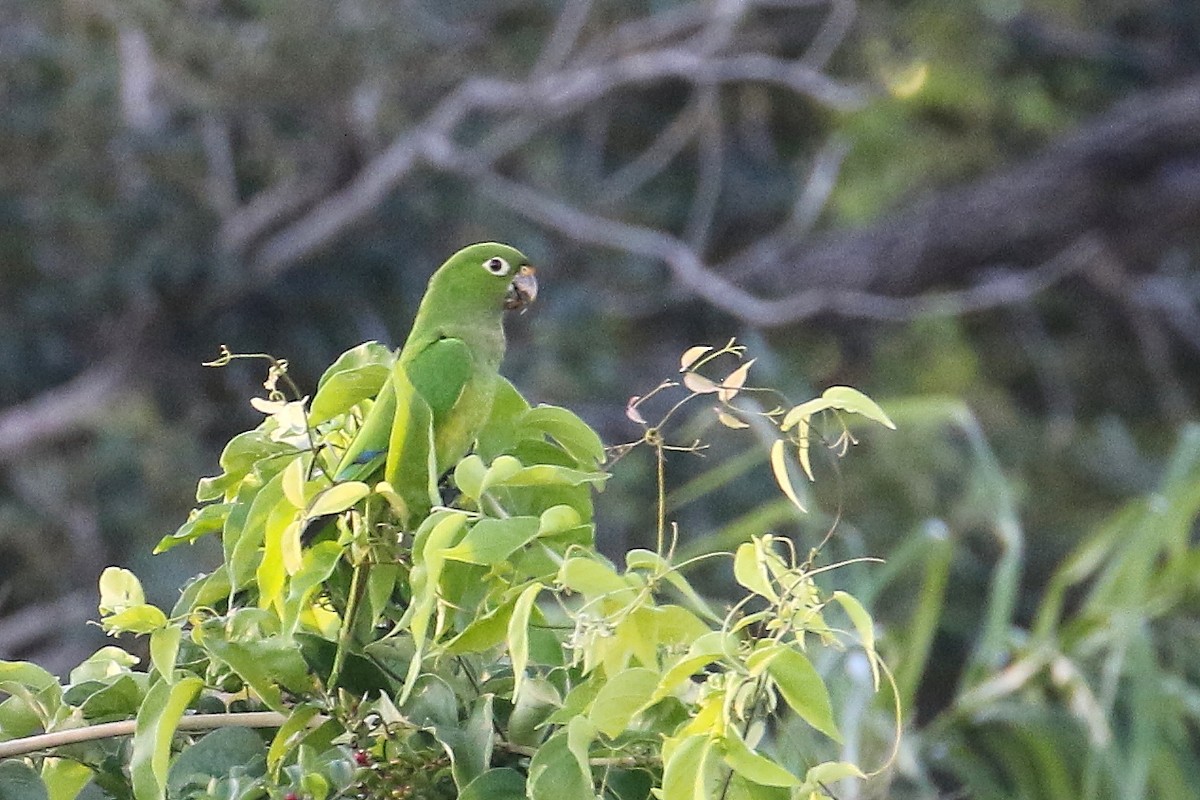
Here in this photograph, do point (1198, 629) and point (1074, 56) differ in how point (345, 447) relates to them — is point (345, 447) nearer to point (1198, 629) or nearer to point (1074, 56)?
point (1198, 629)

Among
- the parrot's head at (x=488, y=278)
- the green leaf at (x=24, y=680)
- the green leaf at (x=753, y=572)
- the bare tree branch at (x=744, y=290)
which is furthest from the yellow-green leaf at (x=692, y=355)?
the bare tree branch at (x=744, y=290)

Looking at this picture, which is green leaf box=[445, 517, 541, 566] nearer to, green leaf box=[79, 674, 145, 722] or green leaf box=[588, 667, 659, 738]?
green leaf box=[588, 667, 659, 738]

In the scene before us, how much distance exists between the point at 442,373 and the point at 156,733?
0.41m

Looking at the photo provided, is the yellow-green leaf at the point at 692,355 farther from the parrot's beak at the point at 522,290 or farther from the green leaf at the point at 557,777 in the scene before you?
the parrot's beak at the point at 522,290

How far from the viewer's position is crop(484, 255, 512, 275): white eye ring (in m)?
1.21

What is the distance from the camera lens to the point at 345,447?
0.77m

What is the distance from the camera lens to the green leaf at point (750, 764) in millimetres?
565

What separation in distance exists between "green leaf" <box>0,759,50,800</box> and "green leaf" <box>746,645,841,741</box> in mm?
328

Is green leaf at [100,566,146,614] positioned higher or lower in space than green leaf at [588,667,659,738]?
higher

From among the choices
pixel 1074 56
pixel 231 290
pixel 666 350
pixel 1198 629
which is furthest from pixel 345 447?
pixel 1074 56

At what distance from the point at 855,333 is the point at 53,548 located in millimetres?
2555

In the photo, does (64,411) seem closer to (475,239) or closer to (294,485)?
(475,239)

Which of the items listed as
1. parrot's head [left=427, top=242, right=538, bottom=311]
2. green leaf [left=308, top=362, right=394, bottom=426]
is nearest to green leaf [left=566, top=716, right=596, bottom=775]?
green leaf [left=308, top=362, right=394, bottom=426]

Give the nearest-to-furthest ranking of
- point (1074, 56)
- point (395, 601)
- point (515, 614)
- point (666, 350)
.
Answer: point (515, 614)
point (395, 601)
point (666, 350)
point (1074, 56)
